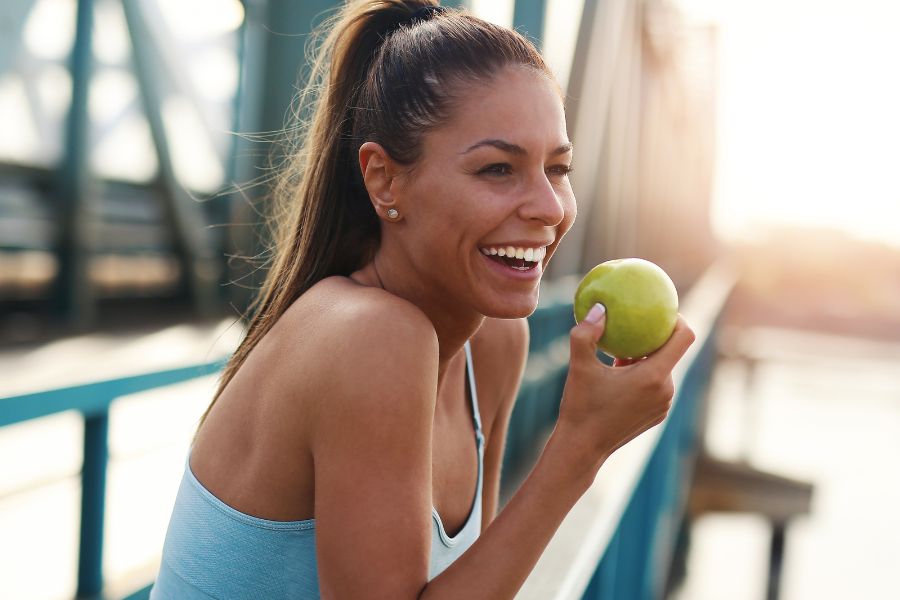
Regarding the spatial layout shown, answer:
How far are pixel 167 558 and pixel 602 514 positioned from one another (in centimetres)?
81

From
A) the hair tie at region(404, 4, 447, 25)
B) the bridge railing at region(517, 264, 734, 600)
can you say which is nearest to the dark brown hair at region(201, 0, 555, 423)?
the hair tie at region(404, 4, 447, 25)

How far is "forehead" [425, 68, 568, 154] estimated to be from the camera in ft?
4.34

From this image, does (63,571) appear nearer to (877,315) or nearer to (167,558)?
(167,558)

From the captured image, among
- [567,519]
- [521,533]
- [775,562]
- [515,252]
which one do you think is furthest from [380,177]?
[775,562]

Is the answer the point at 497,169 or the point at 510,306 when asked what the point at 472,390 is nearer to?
the point at 510,306

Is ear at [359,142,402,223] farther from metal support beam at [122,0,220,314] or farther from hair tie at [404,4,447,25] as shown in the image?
metal support beam at [122,0,220,314]

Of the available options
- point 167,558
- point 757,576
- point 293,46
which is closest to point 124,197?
point 293,46

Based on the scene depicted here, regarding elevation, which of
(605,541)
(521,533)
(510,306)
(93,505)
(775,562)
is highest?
(510,306)

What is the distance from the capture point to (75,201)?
7.52 m

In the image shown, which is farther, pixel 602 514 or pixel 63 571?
pixel 63 571

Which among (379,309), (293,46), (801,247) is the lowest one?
(801,247)

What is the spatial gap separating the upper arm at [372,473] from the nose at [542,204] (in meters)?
0.31

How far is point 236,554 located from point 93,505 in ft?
2.38

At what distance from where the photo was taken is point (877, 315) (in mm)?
35562
